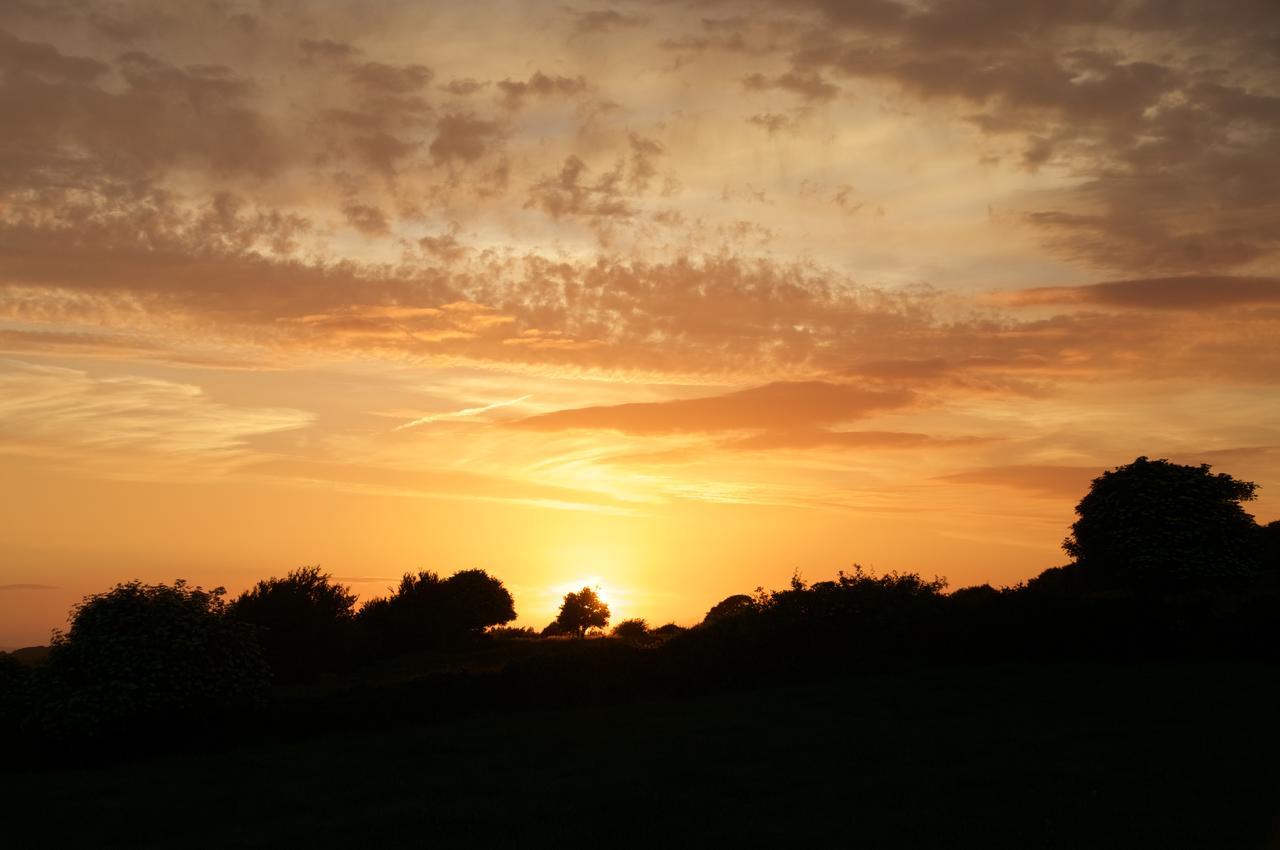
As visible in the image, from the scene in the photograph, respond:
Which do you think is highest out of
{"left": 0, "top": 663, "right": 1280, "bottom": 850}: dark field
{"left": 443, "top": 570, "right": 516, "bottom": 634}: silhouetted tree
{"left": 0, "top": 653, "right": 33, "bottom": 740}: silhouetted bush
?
{"left": 443, "top": 570, "right": 516, "bottom": 634}: silhouetted tree

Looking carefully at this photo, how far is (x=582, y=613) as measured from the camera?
95875 mm

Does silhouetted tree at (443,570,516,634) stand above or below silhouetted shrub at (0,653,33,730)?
above

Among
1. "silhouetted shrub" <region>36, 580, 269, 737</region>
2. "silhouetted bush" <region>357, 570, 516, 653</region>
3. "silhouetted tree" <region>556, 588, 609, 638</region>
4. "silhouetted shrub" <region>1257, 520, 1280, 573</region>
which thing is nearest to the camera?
"silhouetted shrub" <region>36, 580, 269, 737</region>

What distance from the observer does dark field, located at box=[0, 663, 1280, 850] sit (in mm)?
17156

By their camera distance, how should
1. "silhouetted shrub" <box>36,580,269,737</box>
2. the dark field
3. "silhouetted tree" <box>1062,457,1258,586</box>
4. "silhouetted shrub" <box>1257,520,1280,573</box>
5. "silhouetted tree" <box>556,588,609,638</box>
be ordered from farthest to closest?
1. "silhouetted tree" <box>556,588,609,638</box>
2. "silhouetted shrub" <box>1257,520,1280,573</box>
3. "silhouetted tree" <box>1062,457,1258,586</box>
4. "silhouetted shrub" <box>36,580,269,737</box>
5. the dark field

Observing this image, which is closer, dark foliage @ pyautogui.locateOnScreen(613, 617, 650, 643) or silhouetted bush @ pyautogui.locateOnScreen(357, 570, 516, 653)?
dark foliage @ pyautogui.locateOnScreen(613, 617, 650, 643)

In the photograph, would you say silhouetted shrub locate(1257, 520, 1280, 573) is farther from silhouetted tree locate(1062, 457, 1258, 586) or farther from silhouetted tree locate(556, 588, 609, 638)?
silhouetted tree locate(556, 588, 609, 638)

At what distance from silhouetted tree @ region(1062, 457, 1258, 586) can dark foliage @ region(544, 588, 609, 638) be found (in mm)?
47940

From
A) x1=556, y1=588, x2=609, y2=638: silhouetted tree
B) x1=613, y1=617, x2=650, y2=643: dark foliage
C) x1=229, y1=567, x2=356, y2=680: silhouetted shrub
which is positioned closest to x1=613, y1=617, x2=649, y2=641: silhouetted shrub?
x1=613, y1=617, x2=650, y2=643: dark foliage

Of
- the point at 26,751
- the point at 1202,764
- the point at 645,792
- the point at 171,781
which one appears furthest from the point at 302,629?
the point at 1202,764

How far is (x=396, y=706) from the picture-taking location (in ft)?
106

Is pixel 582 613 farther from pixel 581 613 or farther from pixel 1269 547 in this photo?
pixel 1269 547

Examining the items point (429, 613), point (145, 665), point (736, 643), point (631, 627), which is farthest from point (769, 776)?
point (429, 613)

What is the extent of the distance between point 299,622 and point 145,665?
99.6 feet
